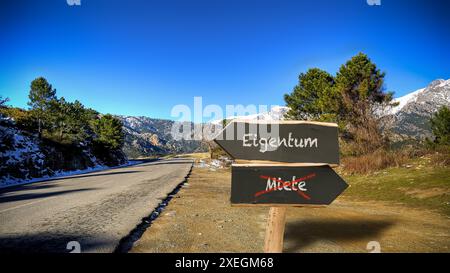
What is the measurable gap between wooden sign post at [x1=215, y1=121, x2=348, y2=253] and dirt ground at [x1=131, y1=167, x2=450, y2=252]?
149 centimetres

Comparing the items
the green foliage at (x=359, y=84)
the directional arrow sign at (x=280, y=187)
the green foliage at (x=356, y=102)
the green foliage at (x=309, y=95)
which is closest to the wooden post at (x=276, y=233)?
the directional arrow sign at (x=280, y=187)

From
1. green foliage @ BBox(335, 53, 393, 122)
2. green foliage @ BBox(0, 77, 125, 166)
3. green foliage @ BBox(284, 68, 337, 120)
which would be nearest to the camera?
green foliage @ BBox(335, 53, 393, 122)

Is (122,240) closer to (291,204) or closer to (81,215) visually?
(81,215)

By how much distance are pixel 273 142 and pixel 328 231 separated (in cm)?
338

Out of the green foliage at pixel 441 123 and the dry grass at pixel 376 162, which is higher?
the green foliage at pixel 441 123

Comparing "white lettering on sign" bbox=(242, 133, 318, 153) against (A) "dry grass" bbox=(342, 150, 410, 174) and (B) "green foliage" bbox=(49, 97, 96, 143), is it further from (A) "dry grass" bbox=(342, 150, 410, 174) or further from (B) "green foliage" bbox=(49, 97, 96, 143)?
(B) "green foliage" bbox=(49, 97, 96, 143)

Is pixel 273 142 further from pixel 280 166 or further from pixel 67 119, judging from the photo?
pixel 67 119

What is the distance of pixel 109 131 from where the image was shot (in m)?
52.2

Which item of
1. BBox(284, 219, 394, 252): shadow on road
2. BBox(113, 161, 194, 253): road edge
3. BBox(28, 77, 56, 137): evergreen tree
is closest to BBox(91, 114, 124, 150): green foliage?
BBox(28, 77, 56, 137): evergreen tree

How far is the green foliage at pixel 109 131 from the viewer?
51250 millimetres

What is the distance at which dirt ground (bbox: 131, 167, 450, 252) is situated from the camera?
461 cm

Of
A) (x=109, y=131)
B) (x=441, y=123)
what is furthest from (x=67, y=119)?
(x=441, y=123)

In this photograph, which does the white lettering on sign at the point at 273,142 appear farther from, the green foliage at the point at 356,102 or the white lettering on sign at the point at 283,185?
the green foliage at the point at 356,102

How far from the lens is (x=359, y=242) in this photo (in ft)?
16.1
